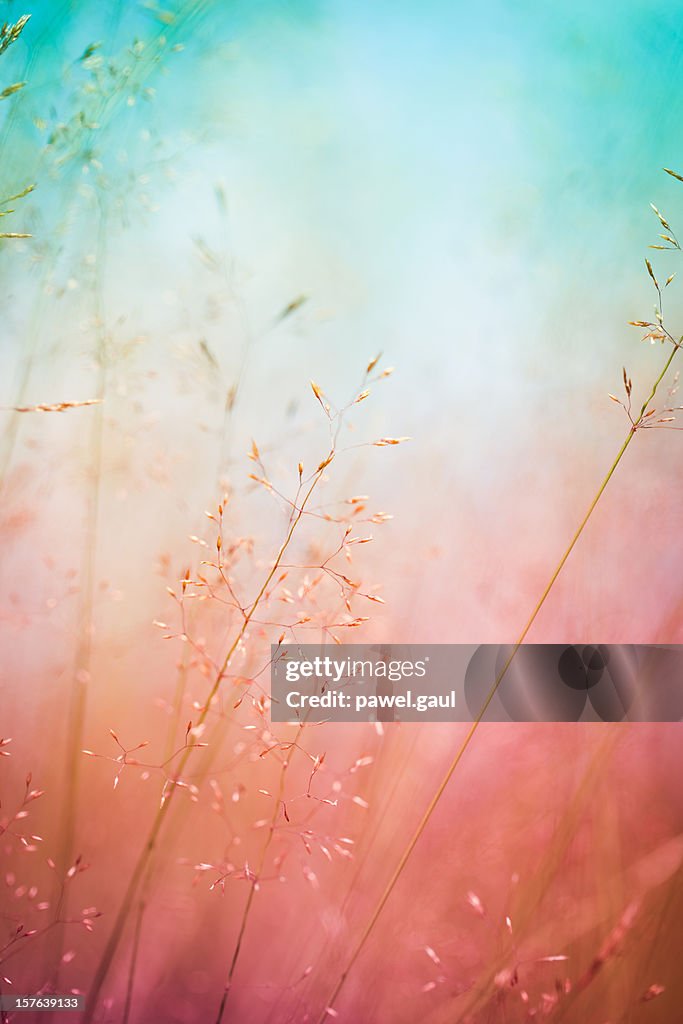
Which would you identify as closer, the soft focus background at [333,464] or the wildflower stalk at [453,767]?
the wildflower stalk at [453,767]

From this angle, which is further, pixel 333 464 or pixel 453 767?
pixel 333 464

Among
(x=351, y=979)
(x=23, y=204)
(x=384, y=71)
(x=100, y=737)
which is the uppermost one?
(x=384, y=71)

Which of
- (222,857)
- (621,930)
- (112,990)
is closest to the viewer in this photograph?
(621,930)

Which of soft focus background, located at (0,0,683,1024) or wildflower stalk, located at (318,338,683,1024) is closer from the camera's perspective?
wildflower stalk, located at (318,338,683,1024)

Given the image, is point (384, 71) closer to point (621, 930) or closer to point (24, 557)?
point (24, 557)

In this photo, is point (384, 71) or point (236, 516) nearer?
point (236, 516)

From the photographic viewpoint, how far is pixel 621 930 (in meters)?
0.59

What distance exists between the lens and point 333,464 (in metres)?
1.07

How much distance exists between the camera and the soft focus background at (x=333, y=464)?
87cm

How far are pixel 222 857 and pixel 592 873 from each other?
575 mm

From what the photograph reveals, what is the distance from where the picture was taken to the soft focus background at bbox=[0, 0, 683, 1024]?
2.87 feet

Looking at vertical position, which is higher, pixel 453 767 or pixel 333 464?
pixel 333 464

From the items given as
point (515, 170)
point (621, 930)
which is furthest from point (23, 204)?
point (621, 930)

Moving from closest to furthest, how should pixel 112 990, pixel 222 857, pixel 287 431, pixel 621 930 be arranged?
pixel 621 930 < pixel 112 990 < pixel 222 857 < pixel 287 431
